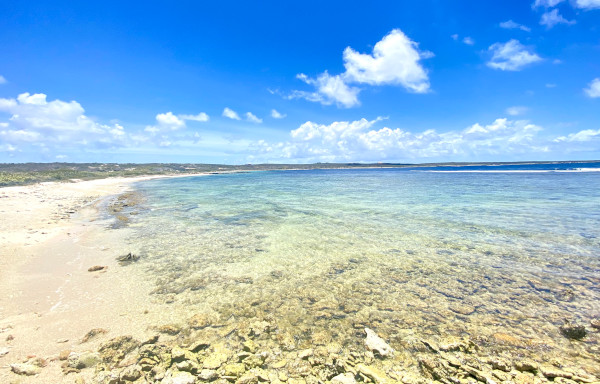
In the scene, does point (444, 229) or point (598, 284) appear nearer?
point (598, 284)

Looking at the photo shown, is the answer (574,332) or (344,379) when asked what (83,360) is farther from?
(574,332)

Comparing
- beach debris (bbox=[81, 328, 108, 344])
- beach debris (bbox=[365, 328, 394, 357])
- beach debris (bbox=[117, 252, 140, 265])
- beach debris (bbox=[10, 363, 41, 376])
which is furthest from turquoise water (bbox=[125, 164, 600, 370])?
beach debris (bbox=[10, 363, 41, 376])

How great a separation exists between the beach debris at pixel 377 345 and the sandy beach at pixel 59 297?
4.33 metres

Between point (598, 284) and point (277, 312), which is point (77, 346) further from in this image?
point (598, 284)

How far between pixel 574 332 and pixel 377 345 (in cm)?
370

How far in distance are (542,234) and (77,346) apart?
16.0m

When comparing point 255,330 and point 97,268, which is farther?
point 97,268

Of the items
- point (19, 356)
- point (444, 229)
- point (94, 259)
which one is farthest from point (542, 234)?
point (94, 259)

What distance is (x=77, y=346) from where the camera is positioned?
4.40m

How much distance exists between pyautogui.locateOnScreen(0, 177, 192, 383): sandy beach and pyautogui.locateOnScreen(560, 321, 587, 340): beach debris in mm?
7945

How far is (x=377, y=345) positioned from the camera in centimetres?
431

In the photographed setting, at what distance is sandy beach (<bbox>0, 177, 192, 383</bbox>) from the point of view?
4.38 meters

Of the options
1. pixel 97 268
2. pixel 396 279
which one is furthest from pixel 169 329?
pixel 396 279

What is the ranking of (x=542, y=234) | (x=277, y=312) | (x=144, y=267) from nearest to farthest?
(x=277, y=312) → (x=144, y=267) → (x=542, y=234)
